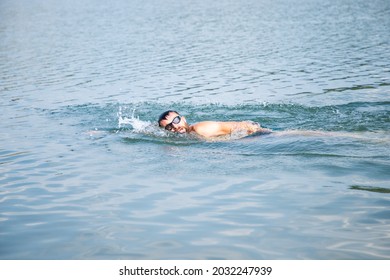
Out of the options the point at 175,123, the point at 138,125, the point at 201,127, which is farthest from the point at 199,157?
the point at 138,125

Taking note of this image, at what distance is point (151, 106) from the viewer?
16344mm

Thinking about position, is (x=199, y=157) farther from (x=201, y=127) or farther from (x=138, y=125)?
(x=138, y=125)

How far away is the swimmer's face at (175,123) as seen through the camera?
1099 centimetres

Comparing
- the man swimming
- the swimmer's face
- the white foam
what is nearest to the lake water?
the white foam

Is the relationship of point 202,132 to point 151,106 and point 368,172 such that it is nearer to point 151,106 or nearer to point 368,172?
point 368,172

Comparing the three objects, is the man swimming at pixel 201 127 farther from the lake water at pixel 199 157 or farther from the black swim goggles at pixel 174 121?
the lake water at pixel 199 157

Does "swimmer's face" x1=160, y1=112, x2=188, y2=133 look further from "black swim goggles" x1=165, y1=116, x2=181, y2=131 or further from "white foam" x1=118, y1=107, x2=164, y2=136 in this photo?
"white foam" x1=118, y1=107, x2=164, y2=136

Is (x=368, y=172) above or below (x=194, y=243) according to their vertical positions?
above

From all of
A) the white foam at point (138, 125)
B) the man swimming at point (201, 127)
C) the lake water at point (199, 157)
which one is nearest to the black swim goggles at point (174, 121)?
the man swimming at point (201, 127)

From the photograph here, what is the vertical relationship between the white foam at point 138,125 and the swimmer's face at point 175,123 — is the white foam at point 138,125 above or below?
above

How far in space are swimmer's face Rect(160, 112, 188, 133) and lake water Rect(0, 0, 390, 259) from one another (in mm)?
376

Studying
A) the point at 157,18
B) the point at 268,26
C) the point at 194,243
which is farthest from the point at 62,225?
the point at 157,18

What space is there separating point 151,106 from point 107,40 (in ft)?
63.2

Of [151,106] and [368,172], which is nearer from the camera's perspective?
[368,172]
